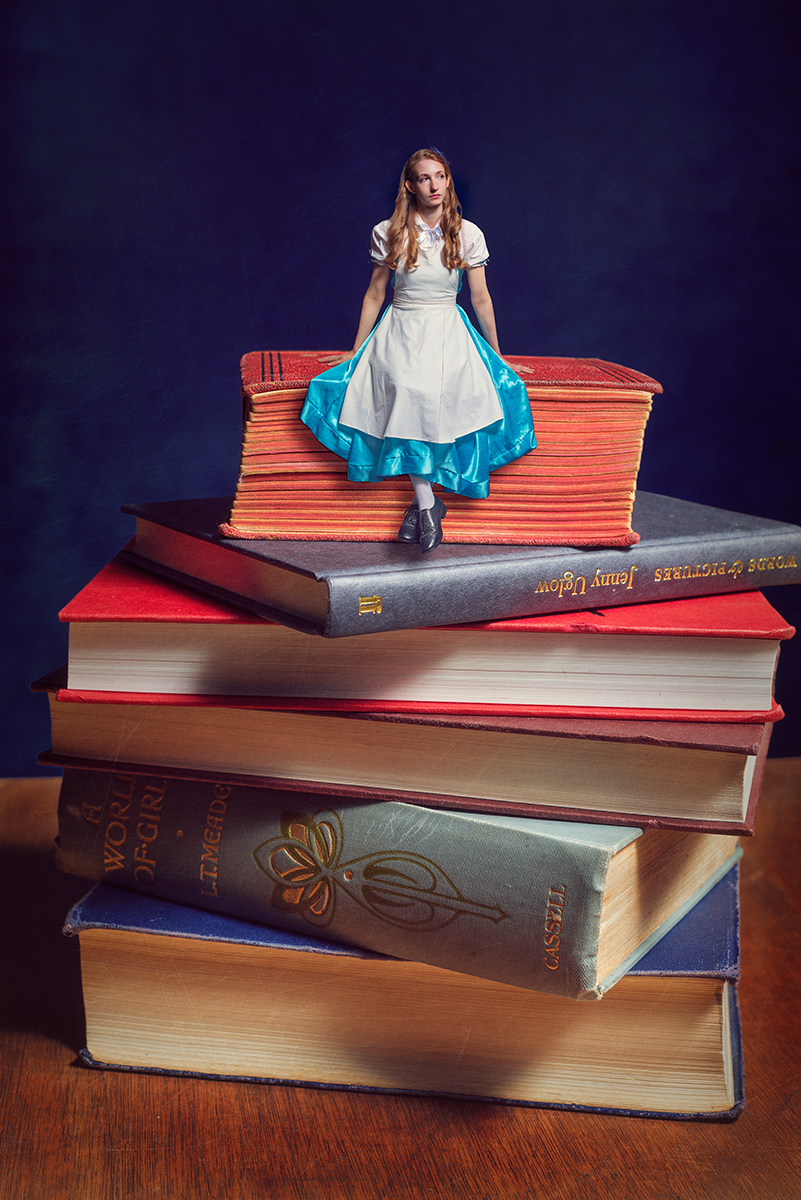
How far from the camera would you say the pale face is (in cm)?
82

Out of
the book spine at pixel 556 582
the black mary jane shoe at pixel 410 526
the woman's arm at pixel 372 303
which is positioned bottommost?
the book spine at pixel 556 582

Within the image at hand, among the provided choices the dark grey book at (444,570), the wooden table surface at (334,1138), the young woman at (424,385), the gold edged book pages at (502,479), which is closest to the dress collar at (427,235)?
the young woman at (424,385)

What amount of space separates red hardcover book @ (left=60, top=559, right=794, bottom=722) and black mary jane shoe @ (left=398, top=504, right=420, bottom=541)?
0.23 feet

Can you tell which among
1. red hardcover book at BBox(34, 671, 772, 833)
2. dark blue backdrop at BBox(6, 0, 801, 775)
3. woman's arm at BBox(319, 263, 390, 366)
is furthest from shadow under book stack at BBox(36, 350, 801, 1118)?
dark blue backdrop at BBox(6, 0, 801, 775)

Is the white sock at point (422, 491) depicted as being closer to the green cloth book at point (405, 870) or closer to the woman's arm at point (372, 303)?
the woman's arm at point (372, 303)

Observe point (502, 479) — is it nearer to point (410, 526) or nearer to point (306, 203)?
point (410, 526)

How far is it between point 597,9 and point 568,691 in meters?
0.88

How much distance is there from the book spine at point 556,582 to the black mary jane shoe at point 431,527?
0.06ft

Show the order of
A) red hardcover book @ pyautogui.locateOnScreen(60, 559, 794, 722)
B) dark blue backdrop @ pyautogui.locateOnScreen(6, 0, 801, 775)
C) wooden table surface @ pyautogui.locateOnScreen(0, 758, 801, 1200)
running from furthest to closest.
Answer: dark blue backdrop @ pyautogui.locateOnScreen(6, 0, 801, 775)
red hardcover book @ pyautogui.locateOnScreen(60, 559, 794, 722)
wooden table surface @ pyautogui.locateOnScreen(0, 758, 801, 1200)

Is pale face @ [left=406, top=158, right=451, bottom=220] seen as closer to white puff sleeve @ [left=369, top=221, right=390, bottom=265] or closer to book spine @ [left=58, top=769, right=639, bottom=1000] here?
white puff sleeve @ [left=369, top=221, right=390, bottom=265]

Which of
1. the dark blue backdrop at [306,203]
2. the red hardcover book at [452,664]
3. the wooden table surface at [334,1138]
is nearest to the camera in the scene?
the wooden table surface at [334,1138]

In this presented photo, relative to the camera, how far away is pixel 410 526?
2.70ft

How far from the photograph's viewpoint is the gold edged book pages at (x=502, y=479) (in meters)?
0.82

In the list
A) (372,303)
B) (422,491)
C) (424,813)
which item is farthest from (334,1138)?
(372,303)
